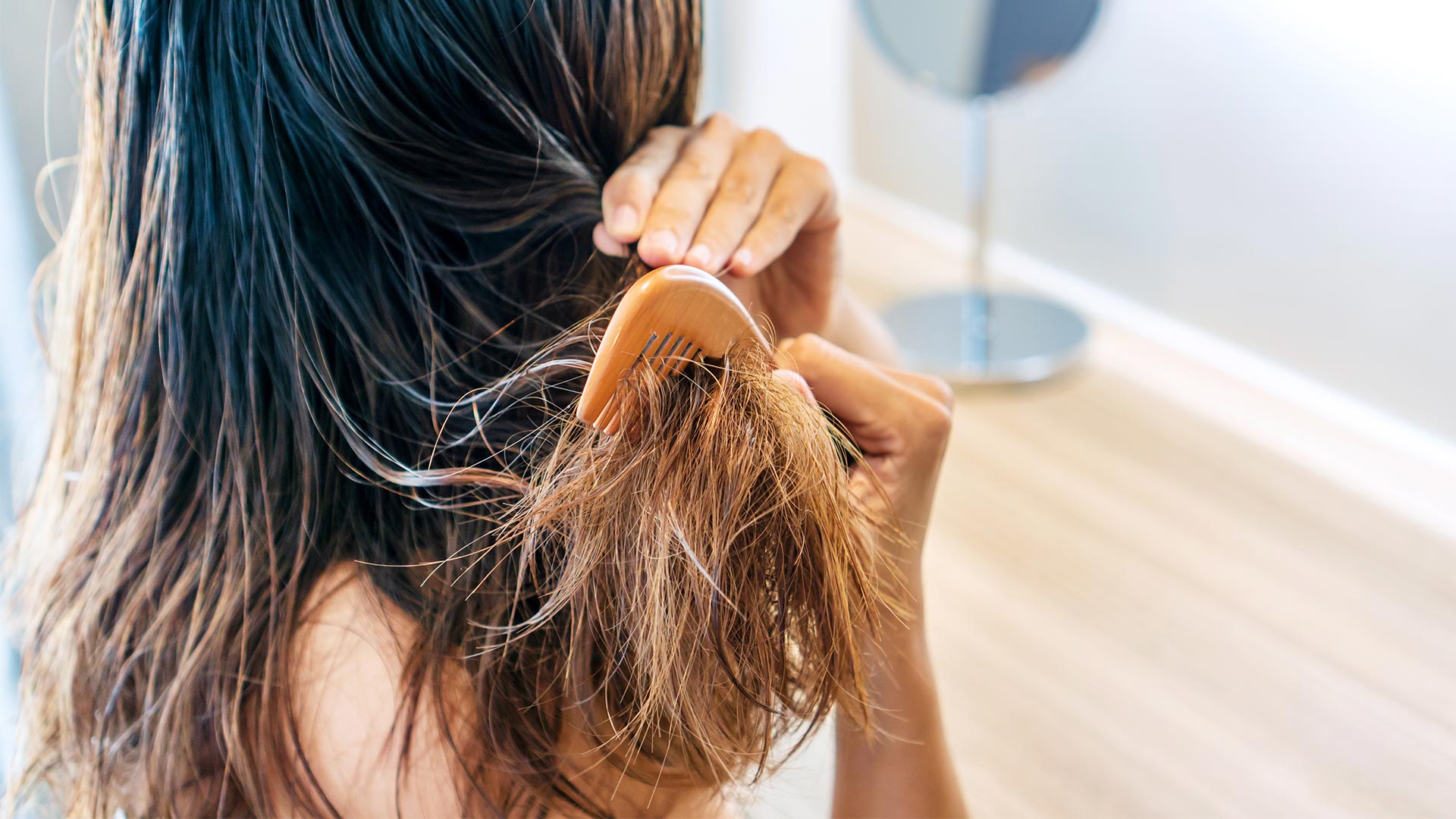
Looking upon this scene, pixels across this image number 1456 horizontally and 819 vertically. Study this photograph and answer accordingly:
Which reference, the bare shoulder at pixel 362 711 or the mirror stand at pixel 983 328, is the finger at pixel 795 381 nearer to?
the bare shoulder at pixel 362 711

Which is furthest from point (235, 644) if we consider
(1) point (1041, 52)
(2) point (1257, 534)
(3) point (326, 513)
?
(1) point (1041, 52)

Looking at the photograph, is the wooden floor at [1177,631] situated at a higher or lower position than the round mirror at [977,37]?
lower

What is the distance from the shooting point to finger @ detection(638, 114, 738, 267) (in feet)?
2.14

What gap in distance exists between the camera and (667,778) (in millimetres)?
675

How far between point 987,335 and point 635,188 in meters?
1.44

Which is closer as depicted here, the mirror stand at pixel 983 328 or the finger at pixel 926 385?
the finger at pixel 926 385

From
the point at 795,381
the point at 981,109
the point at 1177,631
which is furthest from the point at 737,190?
the point at 981,109

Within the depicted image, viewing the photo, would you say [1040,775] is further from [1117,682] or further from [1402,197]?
[1402,197]

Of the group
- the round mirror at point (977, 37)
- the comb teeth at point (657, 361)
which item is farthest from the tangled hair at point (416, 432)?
the round mirror at point (977, 37)

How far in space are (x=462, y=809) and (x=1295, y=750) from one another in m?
0.97

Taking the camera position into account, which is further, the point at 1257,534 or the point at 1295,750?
the point at 1257,534

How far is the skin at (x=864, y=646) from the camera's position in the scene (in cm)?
64

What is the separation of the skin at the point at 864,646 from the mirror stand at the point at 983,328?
3.87ft

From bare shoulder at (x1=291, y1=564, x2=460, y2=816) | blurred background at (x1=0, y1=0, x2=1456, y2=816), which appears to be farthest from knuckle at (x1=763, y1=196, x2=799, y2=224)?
blurred background at (x1=0, y1=0, x2=1456, y2=816)
